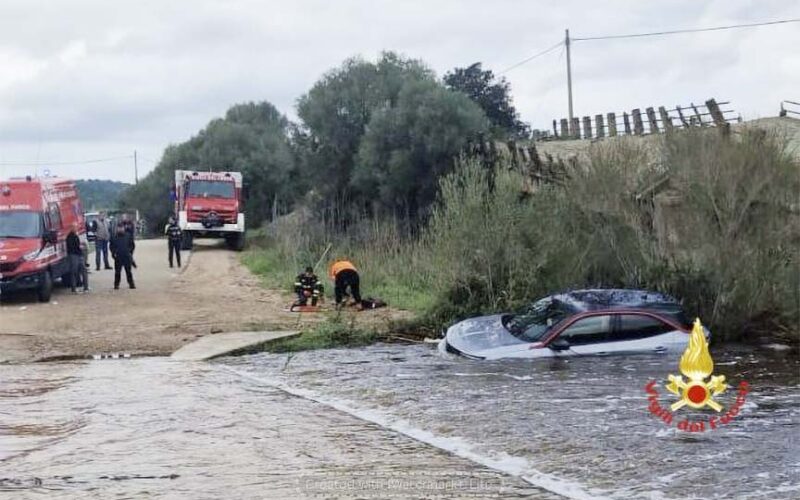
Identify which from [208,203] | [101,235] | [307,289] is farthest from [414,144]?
[307,289]

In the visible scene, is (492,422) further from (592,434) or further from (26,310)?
(26,310)

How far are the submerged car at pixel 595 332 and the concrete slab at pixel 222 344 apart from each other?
412cm

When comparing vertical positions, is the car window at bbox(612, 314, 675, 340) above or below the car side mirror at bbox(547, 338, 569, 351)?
above

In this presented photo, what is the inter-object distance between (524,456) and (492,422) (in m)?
1.61

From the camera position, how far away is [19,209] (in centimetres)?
2270

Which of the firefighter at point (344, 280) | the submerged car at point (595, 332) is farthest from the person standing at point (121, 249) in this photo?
the submerged car at point (595, 332)

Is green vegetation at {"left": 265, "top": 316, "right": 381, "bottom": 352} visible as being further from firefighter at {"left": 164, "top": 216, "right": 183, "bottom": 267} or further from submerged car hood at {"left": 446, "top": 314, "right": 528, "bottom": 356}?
firefighter at {"left": 164, "top": 216, "right": 183, "bottom": 267}

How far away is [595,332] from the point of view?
15203 mm

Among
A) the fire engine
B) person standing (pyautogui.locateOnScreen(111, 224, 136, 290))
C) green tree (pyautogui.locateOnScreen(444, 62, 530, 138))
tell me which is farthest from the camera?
green tree (pyautogui.locateOnScreen(444, 62, 530, 138))

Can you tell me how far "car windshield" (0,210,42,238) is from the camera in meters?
22.2

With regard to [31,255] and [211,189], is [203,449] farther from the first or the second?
[211,189]

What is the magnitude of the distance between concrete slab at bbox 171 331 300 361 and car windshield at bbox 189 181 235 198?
20.5m

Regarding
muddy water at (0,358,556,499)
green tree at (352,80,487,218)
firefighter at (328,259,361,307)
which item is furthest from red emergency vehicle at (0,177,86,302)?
green tree at (352,80,487,218)

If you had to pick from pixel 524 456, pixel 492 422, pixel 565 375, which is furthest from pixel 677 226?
pixel 524 456
